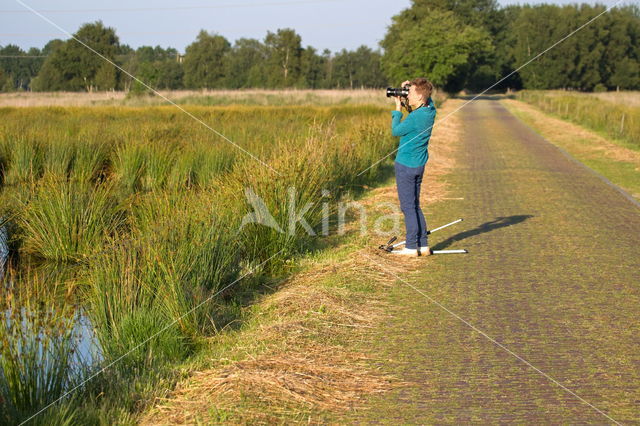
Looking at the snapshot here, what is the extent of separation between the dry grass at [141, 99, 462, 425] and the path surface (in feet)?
0.61

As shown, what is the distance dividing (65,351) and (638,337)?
13.1 feet

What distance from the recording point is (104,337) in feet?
16.5

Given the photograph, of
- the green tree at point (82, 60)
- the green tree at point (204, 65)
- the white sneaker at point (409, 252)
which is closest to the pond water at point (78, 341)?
the white sneaker at point (409, 252)

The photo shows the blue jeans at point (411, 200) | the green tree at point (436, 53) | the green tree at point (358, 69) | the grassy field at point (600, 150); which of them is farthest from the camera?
the green tree at point (358, 69)

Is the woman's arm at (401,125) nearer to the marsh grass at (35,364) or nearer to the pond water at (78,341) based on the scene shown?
the pond water at (78,341)

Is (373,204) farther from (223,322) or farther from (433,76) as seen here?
(433,76)

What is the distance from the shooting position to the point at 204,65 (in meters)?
81.3

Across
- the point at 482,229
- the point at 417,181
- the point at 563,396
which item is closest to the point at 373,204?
the point at 482,229

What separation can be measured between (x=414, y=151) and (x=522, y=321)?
2.49m

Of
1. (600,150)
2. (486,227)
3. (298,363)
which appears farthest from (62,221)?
(600,150)

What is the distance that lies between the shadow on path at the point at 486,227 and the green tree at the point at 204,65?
73.3 metres

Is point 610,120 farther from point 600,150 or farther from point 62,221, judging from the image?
point 62,221

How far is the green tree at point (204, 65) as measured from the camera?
3189 inches

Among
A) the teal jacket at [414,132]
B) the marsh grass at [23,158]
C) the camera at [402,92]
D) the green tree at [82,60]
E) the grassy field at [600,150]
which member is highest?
the green tree at [82,60]
